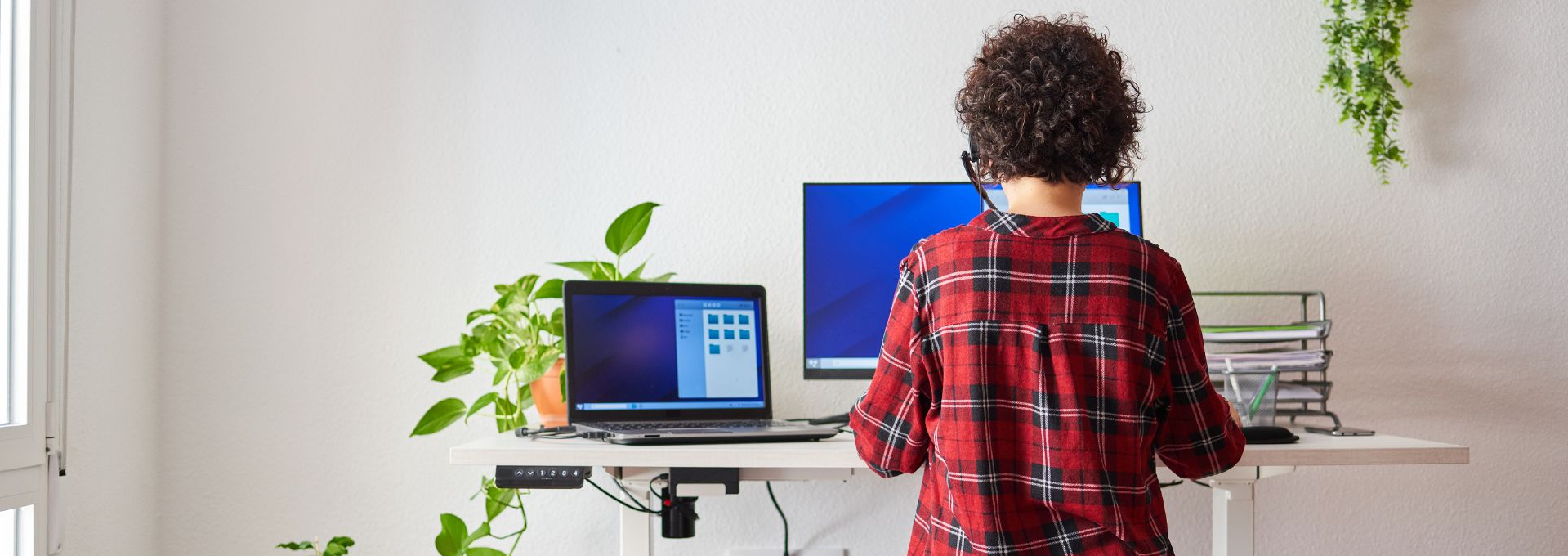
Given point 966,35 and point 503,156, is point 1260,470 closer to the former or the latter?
point 966,35

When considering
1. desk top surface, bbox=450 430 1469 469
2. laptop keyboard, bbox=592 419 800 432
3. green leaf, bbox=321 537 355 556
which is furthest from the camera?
green leaf, bbox=321 537 355 556

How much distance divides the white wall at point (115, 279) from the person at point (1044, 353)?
1533 millimetres

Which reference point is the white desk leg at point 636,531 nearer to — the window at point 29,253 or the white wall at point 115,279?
the window at point 29,253

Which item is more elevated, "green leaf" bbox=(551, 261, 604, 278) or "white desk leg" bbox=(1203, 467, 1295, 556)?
"green leaf" bbox=(551, 261, 604, 278)

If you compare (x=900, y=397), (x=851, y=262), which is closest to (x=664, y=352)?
(x=851, y=262)

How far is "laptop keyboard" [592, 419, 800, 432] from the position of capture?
152cm

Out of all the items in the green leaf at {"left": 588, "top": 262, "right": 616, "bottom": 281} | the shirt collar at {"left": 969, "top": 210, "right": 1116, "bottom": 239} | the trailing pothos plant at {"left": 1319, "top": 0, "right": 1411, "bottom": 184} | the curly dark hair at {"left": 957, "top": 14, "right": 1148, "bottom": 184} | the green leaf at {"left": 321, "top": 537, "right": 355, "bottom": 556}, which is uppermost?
the trailing pothos plant at {"left": 1319, "top": 0, "right": 1411, "bottom": 184}

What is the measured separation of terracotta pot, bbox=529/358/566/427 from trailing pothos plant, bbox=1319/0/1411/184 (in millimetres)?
1503

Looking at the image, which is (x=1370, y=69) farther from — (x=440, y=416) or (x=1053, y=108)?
(x=440, y=416)

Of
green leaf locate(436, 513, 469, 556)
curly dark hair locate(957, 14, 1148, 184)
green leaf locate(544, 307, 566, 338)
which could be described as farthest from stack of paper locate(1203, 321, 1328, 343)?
green leaf locate(436, 513, 469, 556)

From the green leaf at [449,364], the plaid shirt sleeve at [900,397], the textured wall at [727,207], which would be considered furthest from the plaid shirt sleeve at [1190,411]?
the green leaf at [449,364]

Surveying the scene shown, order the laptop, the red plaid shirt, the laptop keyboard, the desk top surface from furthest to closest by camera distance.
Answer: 1. the laptop
2. the laptop keyboard
3. the desk top surface
4. the red plaid shirt

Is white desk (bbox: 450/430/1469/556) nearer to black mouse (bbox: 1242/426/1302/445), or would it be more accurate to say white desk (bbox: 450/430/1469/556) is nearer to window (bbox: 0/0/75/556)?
black mouse (bbox: 1242/426/1302/445)

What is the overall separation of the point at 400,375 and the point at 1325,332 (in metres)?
1.65
